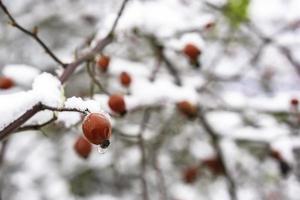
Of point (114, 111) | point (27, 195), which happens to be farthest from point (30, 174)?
point (114, 111)

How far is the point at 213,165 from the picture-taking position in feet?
8.75

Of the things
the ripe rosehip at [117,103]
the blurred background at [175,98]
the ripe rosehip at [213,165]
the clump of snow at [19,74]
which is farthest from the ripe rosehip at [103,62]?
the ripe rosehip at [213,165]

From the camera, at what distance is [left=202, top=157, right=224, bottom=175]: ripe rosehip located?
2.64 m

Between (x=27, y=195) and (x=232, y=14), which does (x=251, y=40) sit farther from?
(x=27, y=195)

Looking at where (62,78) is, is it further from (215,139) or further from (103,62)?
(215,139)

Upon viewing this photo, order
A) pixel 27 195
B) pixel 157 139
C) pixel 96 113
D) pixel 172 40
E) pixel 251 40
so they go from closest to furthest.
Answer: pixel 96 113 → pixel 172 40 → pixel 157 139 → pixel 251 40 → pixel 27 195

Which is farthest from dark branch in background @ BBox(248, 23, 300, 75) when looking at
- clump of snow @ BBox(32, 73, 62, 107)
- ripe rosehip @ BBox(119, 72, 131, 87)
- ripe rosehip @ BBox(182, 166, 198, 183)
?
clump of snow @ BBox(32, 73, 62, 107)

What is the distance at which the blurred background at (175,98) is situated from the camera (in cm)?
212

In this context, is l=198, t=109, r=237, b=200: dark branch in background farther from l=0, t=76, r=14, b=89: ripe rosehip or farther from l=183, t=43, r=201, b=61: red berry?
l=0, t=76, r=14, b=89: ripe rosehip

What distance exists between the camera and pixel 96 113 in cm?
94

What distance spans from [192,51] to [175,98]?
0.23 metres

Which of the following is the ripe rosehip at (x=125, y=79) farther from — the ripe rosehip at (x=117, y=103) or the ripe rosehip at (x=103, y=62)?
the ripe rosehip at (x=117, y=103)

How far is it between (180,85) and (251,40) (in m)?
1.36

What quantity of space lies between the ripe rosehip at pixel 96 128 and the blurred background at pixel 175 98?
0.82 metres
